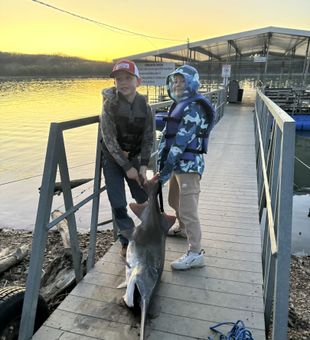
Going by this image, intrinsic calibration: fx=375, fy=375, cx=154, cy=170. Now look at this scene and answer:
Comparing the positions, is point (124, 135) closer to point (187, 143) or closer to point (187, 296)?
point (187, 143)

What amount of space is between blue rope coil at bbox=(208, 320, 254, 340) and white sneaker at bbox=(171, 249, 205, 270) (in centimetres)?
73

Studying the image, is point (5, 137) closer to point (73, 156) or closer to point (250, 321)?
point (73, 156)

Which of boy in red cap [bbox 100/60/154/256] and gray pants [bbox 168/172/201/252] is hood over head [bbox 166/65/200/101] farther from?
gray pants [bbox 168/172/201/252]

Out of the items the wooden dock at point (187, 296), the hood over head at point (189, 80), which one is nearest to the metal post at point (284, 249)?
the wooden dock at point (187, 296)

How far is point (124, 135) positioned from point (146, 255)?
1.03 m

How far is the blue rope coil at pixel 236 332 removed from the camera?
235 centimetres

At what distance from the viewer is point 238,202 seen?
5.15m

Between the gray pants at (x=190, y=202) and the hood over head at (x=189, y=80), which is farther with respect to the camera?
the gray pants at (x=190, y=202)

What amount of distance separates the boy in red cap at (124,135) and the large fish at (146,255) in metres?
0.17

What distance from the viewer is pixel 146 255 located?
9.00 feet

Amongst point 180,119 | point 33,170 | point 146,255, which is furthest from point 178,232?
point 33,170

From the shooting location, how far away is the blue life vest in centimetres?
287

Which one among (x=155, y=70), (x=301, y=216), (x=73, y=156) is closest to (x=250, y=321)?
(x=301, y=216)

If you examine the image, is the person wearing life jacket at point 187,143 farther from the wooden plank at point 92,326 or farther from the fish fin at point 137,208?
the wooden plank at point 92,326
